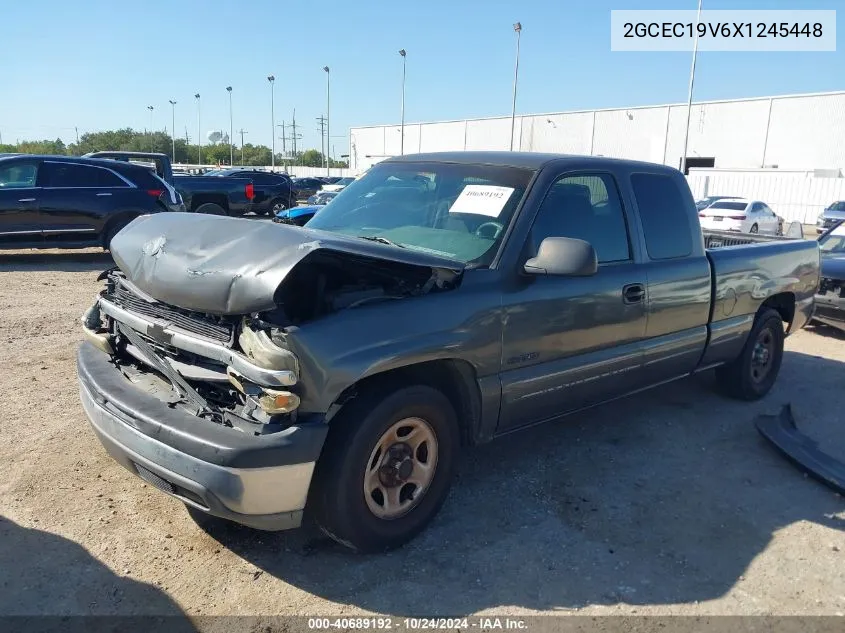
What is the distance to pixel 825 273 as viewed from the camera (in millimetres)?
8023

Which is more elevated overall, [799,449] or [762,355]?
[762,355]

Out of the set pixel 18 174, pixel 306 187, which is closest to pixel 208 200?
pixel 18 174

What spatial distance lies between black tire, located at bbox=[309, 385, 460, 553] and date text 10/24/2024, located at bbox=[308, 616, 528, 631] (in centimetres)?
38

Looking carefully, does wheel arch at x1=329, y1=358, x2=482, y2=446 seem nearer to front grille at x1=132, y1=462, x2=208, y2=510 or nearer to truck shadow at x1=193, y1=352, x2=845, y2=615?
truck shadow at x1=193, y1=352, x2=845, y2=615

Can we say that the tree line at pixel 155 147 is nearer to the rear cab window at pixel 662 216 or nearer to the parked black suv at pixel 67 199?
the parked black suv at pixel 67 199

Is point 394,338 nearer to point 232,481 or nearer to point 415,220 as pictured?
point 232,481

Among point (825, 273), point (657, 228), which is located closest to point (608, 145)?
point (825, 273)

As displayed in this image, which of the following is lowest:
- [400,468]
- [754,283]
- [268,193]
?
[400,468]

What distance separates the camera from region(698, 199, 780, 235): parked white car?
23.0 metres

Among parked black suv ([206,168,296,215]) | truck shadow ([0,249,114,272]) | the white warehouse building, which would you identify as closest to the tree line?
the white warehouse building

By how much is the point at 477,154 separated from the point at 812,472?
9.61ft

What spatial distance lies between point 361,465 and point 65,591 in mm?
1343

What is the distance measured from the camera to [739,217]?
23016mm

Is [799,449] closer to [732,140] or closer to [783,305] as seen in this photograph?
[783,305]
